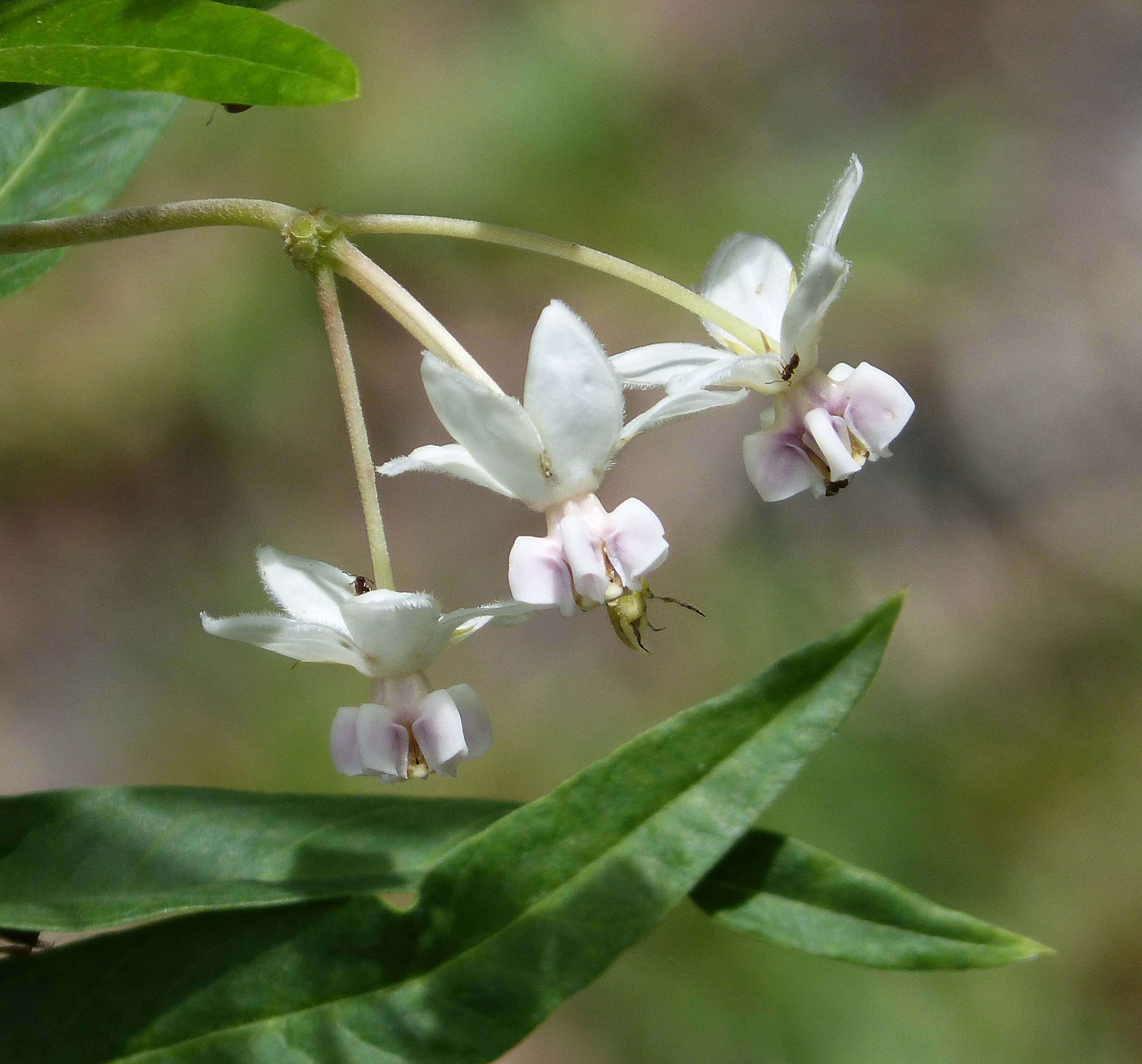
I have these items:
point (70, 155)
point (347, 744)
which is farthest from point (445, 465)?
point (70, 155)

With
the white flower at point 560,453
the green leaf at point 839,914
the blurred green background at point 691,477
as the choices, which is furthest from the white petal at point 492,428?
the blurred green background at point 691,477

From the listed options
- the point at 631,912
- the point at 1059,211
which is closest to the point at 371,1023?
the point at 631,912

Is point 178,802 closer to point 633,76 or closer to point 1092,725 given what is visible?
point 1092,725

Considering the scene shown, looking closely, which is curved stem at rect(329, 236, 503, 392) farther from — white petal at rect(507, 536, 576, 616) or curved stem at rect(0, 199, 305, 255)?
white petal at rect(507, 536, 576, 616)

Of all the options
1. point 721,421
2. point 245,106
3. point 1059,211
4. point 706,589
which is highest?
point 1059,211

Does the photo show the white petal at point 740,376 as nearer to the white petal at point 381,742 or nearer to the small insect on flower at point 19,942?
the white petal at point 381,742

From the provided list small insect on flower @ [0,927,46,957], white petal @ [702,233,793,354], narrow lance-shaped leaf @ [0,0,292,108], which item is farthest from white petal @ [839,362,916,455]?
small insect on flower @ [0,927,46,957]
